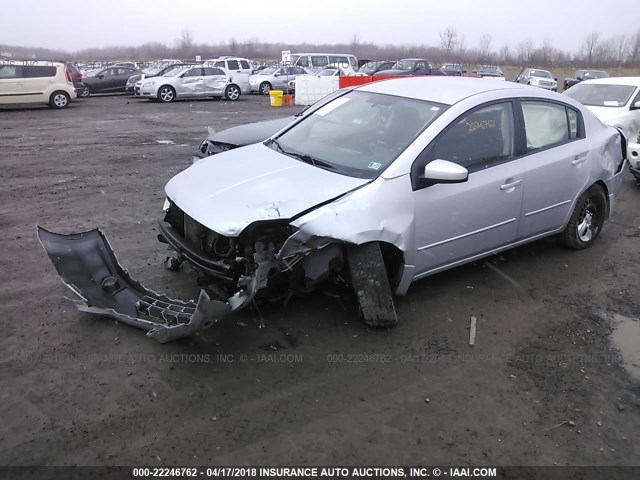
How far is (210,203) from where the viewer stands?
381cm

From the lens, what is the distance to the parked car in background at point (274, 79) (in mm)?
28000

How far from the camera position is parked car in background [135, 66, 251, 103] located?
22.8m

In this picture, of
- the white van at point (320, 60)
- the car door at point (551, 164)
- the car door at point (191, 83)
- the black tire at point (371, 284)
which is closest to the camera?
the black tire at point (371, 284)

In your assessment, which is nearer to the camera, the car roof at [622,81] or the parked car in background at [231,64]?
the car roof at [622,81]

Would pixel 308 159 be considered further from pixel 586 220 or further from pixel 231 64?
pixel 231 64

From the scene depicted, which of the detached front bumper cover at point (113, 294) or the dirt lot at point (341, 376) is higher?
the detached front bumper cover at point (113, 294)

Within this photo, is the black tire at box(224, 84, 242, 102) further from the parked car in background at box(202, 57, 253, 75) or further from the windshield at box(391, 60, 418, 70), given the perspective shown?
the windshield at box(391, 60, 418, 70)

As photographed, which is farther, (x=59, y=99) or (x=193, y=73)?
(x=193, y=73)

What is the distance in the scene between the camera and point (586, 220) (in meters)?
5.63

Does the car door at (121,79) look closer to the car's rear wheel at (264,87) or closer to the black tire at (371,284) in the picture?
the car's rear wheel at (264,87)

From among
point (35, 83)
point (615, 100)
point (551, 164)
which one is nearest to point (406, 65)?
point (35, 83)

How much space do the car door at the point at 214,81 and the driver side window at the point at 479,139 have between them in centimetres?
2089

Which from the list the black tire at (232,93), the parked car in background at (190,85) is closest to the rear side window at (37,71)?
the parked car in background at (190,85)

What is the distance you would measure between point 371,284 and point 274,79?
26.0 m
